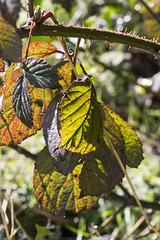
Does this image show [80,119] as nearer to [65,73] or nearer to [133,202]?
[65,73]

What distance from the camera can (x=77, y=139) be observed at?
1.30 ft

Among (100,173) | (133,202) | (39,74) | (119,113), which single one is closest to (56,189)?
(100,173)

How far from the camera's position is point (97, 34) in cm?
38

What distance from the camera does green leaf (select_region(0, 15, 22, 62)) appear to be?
0.39 m

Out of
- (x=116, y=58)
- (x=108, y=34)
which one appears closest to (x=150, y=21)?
(x=116, y=58)

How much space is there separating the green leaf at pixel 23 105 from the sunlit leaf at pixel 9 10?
0.27ft

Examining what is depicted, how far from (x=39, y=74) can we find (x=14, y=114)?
4.1 inches

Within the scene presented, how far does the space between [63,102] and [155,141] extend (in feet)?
5.36

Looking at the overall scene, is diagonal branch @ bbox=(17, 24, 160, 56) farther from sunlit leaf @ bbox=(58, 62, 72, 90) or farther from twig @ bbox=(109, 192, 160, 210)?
twig @ bbox=(109, 192, 160, 210)

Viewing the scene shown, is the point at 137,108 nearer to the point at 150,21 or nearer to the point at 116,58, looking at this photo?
the point at 116,58

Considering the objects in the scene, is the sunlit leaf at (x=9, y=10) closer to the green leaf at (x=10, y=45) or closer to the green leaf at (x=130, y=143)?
the green leaf at (x=10, y=45)

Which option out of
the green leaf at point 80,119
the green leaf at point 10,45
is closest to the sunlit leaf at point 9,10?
the green leaf at point 10,45

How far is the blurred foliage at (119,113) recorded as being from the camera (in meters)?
1.20

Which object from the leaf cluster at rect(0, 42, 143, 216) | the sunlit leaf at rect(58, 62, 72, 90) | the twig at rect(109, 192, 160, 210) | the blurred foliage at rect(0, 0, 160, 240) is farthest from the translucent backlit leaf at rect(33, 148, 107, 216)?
the twig at rect(109, 192, 160, 210)
